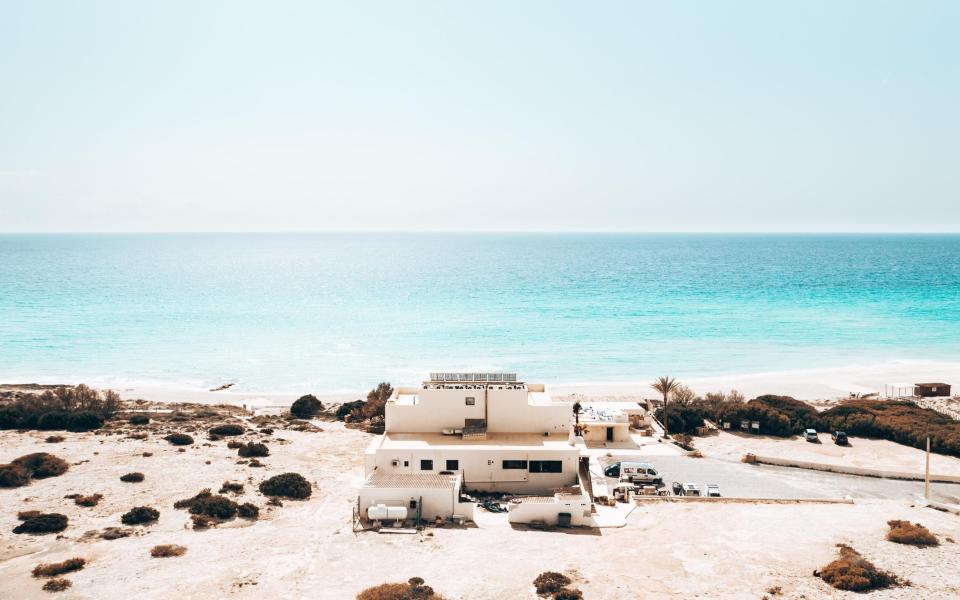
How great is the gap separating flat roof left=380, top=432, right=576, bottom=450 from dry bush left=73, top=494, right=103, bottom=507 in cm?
1358

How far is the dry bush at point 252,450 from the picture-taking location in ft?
131

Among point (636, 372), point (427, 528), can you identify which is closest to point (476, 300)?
point (636, 372)

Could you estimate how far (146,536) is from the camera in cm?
2781

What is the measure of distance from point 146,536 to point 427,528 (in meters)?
11.7

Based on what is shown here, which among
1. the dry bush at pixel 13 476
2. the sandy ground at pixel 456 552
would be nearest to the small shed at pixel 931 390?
the sandy ground at pixel 456 552

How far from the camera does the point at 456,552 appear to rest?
84.9 ft

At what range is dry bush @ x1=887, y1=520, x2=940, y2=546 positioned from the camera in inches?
1033

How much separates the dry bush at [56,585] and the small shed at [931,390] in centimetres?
6271

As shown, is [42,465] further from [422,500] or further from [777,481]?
[777,481]

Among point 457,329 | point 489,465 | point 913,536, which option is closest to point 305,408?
point 489,465

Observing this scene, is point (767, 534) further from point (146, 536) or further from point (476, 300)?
point (476, 300)

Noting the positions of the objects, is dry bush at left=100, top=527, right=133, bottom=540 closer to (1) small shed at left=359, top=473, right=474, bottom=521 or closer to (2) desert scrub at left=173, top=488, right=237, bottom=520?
(2) desert scrub at left=173, top=488, right=237, bottom=520

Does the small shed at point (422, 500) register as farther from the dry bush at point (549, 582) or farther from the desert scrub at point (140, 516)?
the desert scrub at point (140, 516)

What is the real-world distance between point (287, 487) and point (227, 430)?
13.8 metres
